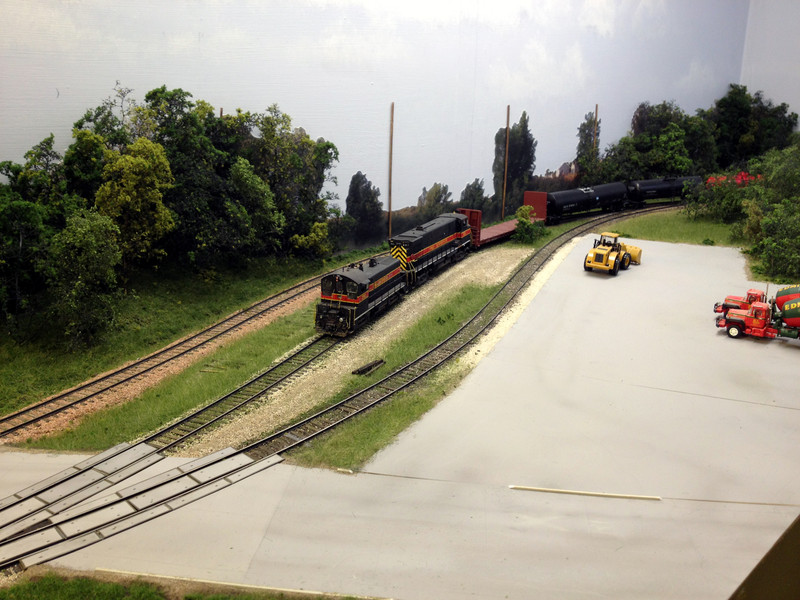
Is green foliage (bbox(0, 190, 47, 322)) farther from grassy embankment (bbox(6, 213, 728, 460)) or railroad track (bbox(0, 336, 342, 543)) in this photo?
railroad track (bbox(0, 336, 342, 543))

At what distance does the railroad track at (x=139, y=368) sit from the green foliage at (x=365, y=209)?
Answer: 6.62 m

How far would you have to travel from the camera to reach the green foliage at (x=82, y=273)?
2184 cm

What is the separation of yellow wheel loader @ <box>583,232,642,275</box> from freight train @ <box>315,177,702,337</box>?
663cm

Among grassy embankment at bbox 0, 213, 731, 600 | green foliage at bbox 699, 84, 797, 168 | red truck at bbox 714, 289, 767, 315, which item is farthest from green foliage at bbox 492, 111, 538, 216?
red truck at bbox 714, 289, 767, 315

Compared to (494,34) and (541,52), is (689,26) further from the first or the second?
(494,34)

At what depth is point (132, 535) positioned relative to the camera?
12.2 meters

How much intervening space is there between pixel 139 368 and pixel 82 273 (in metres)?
4.06

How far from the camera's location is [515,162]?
143 feet

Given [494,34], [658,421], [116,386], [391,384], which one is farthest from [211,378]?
[494,34]

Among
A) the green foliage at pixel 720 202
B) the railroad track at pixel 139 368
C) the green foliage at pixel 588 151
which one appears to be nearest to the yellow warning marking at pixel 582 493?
the railroad track at pixel 139 368

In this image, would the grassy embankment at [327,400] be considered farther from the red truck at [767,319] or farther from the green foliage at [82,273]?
the red truck at [767,319]

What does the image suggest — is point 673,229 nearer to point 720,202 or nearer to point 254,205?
point 720,202

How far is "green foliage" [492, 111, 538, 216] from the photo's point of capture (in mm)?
42406

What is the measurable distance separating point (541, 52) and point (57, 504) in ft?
129
